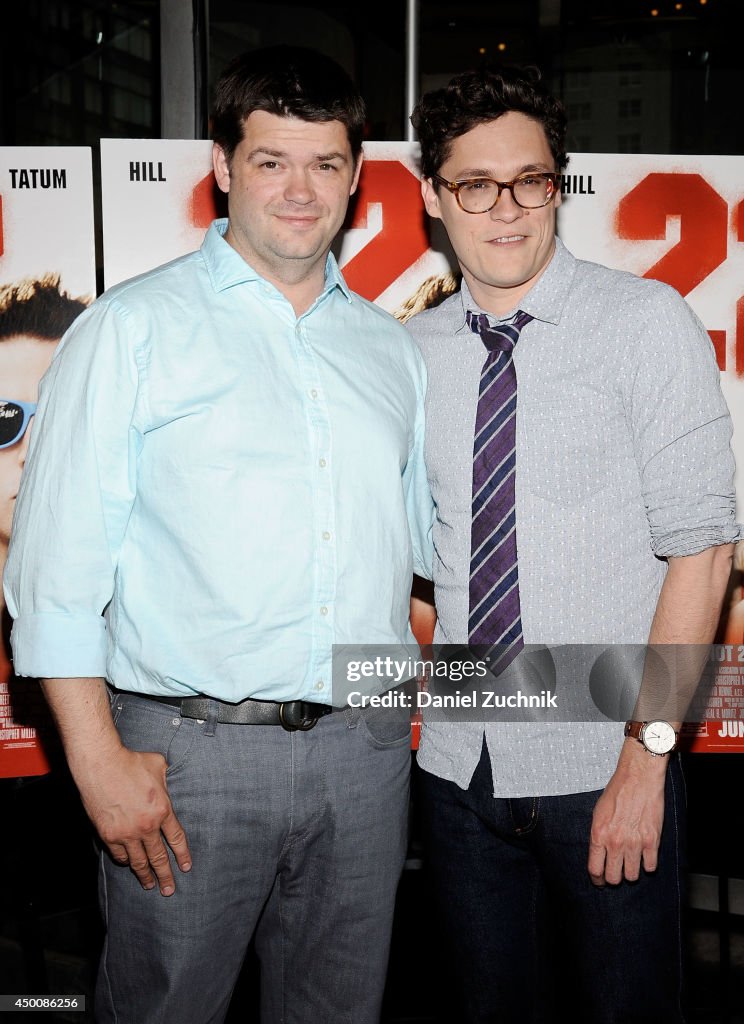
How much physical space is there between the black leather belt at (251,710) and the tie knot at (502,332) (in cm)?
75

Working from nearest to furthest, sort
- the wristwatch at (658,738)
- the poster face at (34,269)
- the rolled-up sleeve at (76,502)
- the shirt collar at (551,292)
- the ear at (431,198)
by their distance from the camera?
1. the rolled-up sleeve at (76,502)
2. the wristwatch at (658,738)
3. the shirt collar at (551,292)
4. the ear at (431,198)
5. the poster face at (34,269)

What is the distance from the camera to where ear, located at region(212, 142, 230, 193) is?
1785 mm

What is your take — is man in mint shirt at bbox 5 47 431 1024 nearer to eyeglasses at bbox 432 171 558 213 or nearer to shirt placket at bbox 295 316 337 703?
shirt placket at bbox 295 316 337 703

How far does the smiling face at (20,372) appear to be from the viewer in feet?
7.73

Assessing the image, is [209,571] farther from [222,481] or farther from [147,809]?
[147,809]

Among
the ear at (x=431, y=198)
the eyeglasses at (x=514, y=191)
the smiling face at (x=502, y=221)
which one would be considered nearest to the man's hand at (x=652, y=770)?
the smiling face at (x=502, y=221)

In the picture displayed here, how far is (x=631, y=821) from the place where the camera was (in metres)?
1.64

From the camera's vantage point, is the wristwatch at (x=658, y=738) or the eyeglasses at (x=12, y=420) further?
the eyeglasses at (x=12, y=420)

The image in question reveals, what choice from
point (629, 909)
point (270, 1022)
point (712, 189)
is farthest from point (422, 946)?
point (712, 189)

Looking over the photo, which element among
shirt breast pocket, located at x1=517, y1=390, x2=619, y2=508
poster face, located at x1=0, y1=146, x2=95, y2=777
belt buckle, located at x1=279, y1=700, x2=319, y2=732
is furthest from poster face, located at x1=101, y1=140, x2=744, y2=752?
belt buckle, located at x1=279, y1=700, x2=319, y2=732

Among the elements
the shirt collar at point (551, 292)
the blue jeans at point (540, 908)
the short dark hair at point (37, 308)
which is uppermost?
the short dark hair at point (37, 308)

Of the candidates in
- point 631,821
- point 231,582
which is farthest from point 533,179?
point 631,821

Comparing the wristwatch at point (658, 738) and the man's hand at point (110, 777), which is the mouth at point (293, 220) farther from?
the wristwatch at point (658, 738)

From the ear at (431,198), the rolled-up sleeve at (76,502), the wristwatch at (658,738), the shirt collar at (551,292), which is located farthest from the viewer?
the ear at (431,198)
